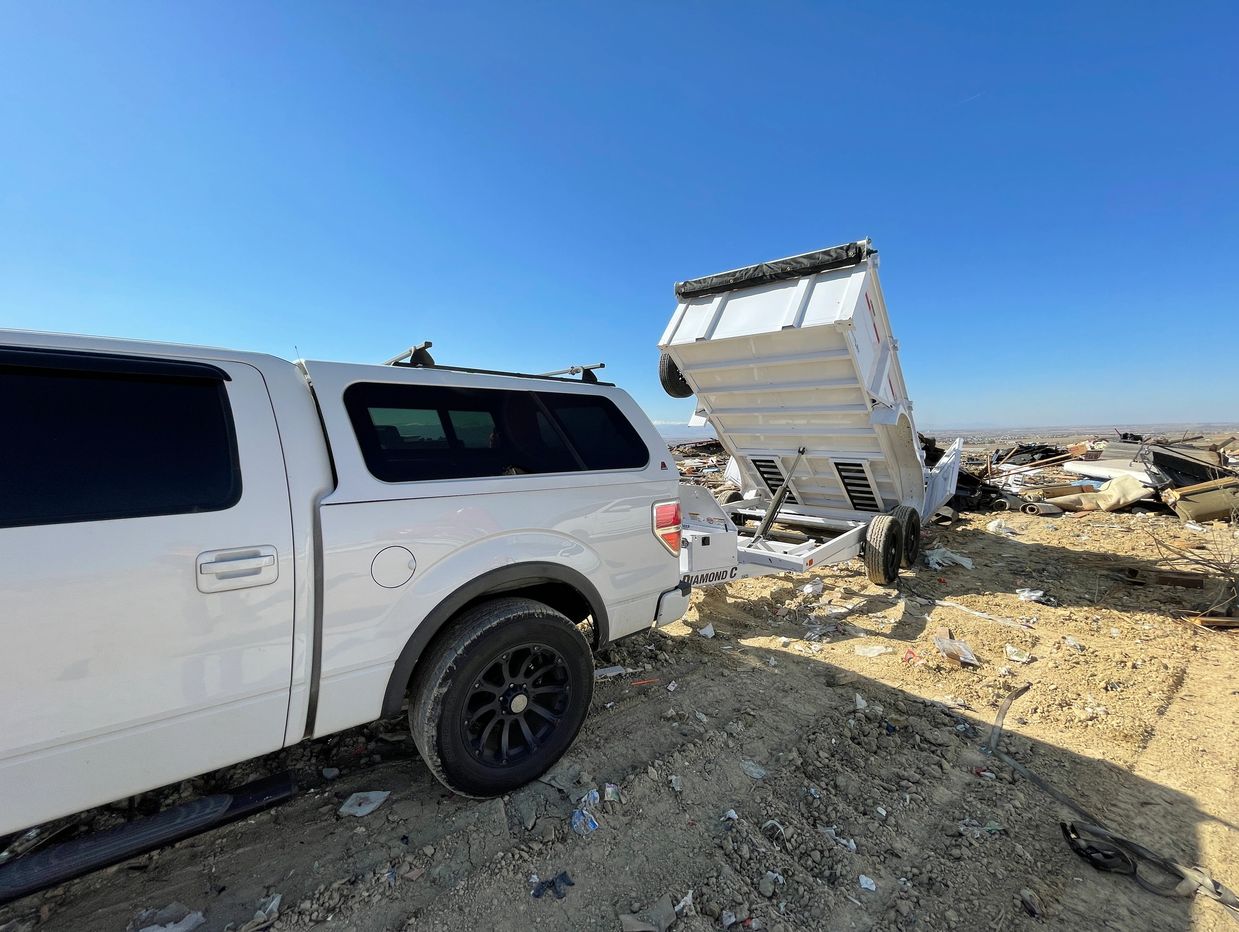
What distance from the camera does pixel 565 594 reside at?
2.87 m

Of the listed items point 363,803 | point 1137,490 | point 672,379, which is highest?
point 672,379

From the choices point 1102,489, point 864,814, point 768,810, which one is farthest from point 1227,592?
point 1102,489

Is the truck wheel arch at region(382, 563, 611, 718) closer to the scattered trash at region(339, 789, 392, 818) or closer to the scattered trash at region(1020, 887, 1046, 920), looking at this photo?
the scattered trash at region(339, 789, 392, 818)

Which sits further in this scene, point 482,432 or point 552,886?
point 482,432

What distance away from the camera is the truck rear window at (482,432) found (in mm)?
2223

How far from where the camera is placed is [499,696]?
240 centimetres

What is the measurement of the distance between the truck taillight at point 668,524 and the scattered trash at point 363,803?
1888mm

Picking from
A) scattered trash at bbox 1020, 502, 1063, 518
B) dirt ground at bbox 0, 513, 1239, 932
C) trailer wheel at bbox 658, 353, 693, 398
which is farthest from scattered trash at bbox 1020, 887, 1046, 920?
scattered trash at bbox 1020, 502, 1063, 518

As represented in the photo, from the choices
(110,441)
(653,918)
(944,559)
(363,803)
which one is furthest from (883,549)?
(110,441)

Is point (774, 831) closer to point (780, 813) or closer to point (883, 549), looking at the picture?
point (780, 813)

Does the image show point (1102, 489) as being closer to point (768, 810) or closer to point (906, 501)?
point (906, 501)

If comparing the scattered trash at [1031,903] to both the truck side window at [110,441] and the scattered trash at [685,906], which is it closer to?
the scattered trash at [685,906]

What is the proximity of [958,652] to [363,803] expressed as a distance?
423 cm

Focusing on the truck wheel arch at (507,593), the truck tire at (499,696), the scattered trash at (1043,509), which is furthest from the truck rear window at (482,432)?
the scattered trash at (1043,509)
